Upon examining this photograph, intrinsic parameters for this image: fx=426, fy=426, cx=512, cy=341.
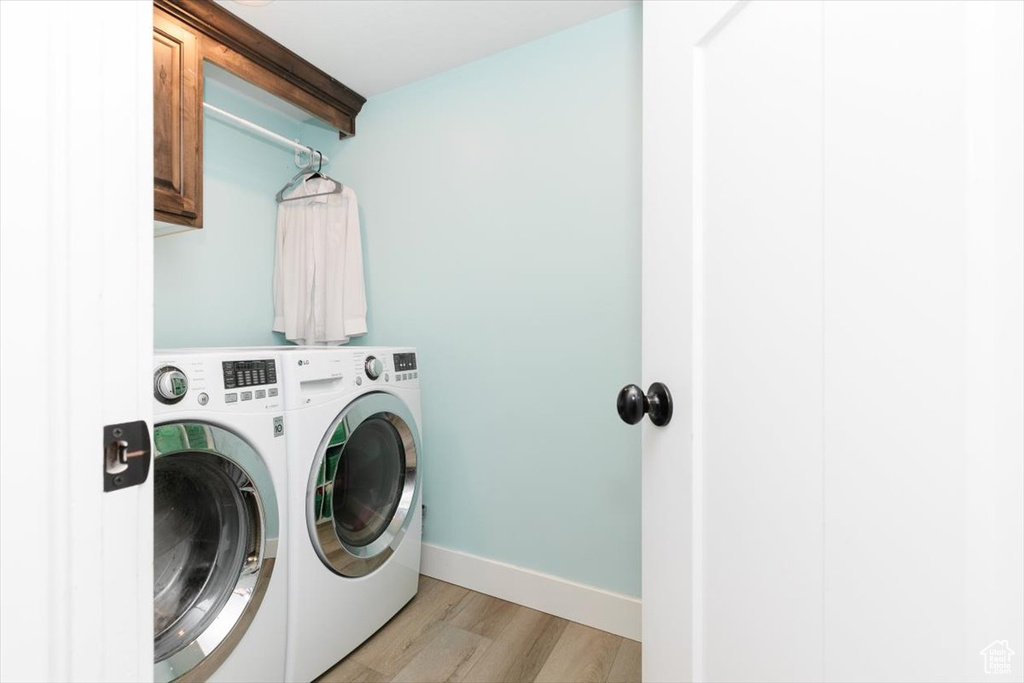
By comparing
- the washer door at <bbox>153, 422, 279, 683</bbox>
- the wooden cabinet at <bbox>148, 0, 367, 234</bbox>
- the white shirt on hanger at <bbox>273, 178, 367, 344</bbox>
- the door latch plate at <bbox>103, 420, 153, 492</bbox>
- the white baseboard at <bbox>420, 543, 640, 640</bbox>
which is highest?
the wooden cabinet at <bbox>148, 0, 367, 234</bbox>

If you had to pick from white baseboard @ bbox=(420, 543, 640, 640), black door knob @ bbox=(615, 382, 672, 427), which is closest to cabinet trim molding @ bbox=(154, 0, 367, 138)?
black door knob @ bbox=(615, 382, 672, 427)

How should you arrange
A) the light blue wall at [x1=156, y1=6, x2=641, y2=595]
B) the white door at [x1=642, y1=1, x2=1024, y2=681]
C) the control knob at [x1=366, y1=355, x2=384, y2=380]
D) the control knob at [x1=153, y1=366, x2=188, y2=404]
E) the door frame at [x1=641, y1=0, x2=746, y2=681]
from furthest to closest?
the light blue wall at [x1=156, y1=6, x2=641, y2=595] < the control knob at [x1=366, y1=355, x2=384, y2=380] < the control knob at [x1=153, y1=366, x2=188, y2=404] < the door frame at [x1=641, y1=0, x2=746, y2=681] < the white door at [x1=642, y1=1, x2=1024, y2=681]

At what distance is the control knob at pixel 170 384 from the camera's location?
3.00 feet

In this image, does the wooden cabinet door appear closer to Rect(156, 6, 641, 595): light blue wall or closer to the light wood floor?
→ Rect(156, 6, 641, 595): light blue wall

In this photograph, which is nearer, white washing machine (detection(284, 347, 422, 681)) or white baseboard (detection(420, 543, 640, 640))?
white washing machine (detection(284, 347, 422, 681))

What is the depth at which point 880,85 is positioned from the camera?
0.33 metres

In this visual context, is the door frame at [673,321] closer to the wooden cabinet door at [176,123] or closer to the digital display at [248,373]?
the digital display at [248,373]

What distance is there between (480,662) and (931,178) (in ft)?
5.30

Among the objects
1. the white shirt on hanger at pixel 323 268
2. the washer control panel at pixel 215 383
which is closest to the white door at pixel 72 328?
the washer control panel at pixel 215 383

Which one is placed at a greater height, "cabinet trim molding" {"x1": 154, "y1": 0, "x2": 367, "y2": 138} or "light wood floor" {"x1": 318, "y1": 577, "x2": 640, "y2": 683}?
"cabinet trim molding" {"x1": 154, "y1": 0, "x2": 367, "y2": 138}

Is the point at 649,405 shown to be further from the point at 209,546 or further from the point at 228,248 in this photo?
the point at 228,248

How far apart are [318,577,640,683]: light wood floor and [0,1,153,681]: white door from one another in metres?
1.09

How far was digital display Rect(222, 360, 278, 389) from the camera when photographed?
1.06 meters

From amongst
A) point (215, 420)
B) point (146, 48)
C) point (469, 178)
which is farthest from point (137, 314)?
point (469, 178)
